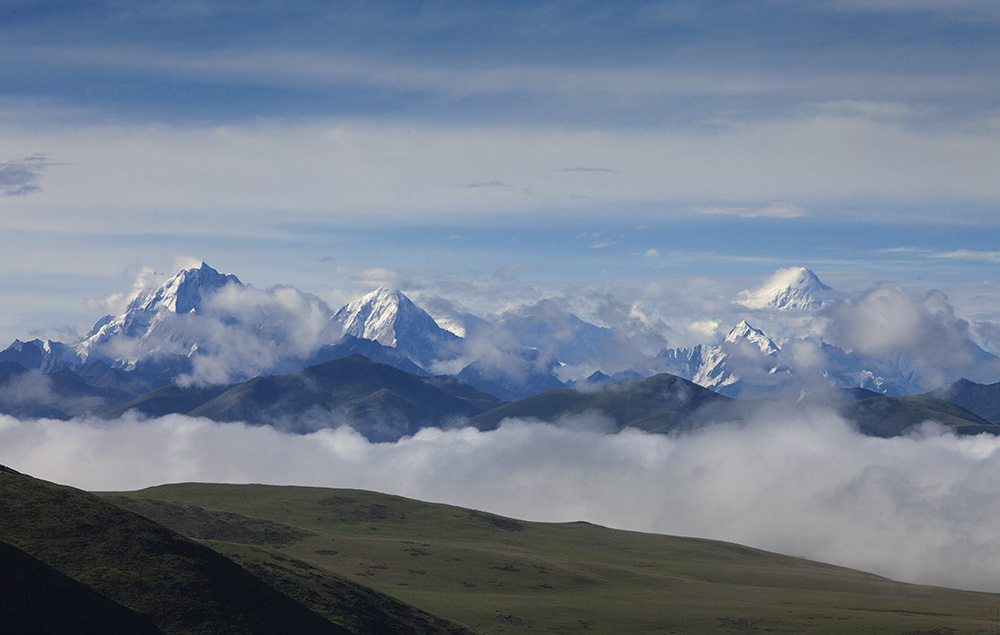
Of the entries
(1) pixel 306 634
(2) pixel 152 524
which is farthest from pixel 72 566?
(1) pixel 306 634

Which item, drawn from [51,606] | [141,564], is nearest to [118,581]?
[141,564]

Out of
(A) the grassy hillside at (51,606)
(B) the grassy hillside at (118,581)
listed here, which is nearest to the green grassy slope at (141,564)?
(B) the grassy hillside at (118,581)

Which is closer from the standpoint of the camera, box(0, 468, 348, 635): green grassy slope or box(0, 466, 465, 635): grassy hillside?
box(0, 466, 465, 635): grassy hillside

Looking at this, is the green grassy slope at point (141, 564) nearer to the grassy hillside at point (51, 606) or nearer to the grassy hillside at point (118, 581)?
the grassy hillside at point (118, 581)

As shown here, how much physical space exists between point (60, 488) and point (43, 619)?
158 ft

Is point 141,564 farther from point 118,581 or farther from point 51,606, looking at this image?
point 51,606

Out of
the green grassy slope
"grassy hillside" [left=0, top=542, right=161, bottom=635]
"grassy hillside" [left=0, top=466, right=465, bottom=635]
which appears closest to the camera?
"grassy hillside" [left=0, top=542, right=161, bottom=635]

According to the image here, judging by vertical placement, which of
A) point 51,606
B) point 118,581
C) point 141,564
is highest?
point 141,564

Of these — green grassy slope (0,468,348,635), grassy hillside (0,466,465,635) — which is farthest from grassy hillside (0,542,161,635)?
green grassy slope (0,468,348,635)

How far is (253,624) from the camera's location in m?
149

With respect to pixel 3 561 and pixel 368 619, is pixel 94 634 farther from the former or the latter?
pixel 368 619

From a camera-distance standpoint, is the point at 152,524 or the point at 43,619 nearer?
the point at 43,619

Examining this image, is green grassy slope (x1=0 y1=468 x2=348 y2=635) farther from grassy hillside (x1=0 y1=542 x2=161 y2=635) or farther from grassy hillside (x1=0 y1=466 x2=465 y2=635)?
grassy hillside (x1=0 y1=542 x2=161 y2=635)

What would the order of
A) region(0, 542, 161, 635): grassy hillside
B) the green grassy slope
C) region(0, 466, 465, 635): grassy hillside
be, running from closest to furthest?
region(0, 542, 161, 635): grassy hillside → region(0, 466, 465, 635): grassy hillside → the green grassy slope
